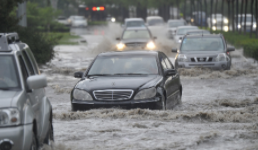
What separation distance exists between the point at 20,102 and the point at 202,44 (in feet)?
52.5

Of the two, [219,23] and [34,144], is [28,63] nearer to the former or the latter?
[34,144]

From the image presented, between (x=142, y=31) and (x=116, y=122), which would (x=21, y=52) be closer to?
(x=116, y=122)

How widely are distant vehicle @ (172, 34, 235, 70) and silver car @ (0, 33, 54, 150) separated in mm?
13122

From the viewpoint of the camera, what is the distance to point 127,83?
10.7 m

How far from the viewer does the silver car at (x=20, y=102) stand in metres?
5.62

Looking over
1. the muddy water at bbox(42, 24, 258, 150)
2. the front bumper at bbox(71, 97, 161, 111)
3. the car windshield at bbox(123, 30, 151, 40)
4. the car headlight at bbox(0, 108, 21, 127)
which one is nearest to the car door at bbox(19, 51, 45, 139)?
the muddy water at bbox(42, 24, 258, 150)

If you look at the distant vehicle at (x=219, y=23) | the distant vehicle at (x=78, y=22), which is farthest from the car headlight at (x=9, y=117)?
the distant vehicle at (x=78, y=22)

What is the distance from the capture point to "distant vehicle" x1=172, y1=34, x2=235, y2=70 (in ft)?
66.5

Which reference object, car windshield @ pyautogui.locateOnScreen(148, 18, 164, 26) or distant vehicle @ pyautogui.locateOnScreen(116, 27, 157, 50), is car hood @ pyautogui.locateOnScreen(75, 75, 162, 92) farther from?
car windshield @ pyautogui.locateOnScreen(148, 18, 164, 26)

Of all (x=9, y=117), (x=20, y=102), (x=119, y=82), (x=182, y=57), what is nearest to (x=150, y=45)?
(x=182, y=57)

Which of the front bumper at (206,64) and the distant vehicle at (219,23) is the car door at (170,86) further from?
the distant vehicle at (219,23)

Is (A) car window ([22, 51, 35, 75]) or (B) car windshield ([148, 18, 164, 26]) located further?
(B) car windshield ([148, 18, 164, 26])

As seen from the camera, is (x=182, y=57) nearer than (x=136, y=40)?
Yes

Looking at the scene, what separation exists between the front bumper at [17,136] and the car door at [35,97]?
66cm
